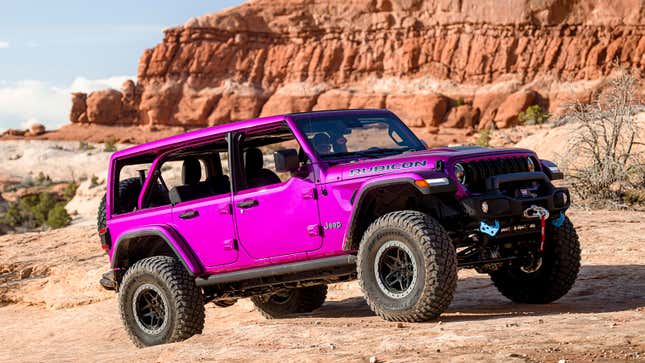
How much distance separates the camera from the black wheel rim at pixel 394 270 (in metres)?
7.40

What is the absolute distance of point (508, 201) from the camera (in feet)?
24.3

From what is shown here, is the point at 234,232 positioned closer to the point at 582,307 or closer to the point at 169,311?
the point at 169,311

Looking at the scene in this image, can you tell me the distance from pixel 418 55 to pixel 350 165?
76.6 m

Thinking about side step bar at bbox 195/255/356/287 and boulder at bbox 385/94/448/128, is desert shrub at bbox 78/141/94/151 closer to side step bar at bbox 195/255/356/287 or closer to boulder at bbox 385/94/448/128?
boulder at bbox 385/94/448/128

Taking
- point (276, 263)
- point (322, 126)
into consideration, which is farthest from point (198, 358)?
point (322, 126)

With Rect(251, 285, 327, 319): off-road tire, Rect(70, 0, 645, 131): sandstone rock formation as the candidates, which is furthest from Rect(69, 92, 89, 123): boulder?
Rect(251, 285, 327, 319): off-road tire

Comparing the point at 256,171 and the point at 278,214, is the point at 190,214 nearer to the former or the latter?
the point at 256,171

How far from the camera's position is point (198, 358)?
275 inches

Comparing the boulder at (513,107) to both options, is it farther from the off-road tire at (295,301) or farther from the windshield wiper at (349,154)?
the windshield wiper at (349,154)

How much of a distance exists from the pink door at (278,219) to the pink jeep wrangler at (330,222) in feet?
0.04

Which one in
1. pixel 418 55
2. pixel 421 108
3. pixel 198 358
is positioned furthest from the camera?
pixel 418 55

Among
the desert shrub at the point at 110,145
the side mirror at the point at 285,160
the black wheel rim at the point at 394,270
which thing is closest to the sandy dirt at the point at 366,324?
the black wheel rim at the point at 394,270

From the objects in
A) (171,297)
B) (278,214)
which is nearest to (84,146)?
(171,297)

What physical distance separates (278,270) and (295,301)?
94.6 inches
